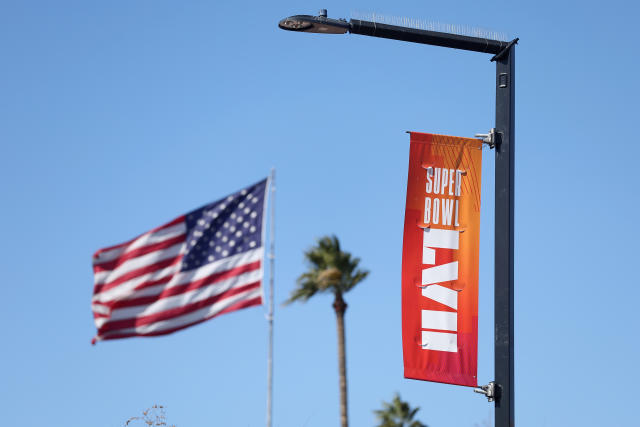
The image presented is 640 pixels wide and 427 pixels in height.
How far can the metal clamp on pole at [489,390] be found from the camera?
19.9 meters

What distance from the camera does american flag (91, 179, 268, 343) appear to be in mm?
17328

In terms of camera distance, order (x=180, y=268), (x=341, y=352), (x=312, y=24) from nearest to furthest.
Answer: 1. (x=180, y=268)
2. (x=312, y=24)
3. (x=341, y=352)

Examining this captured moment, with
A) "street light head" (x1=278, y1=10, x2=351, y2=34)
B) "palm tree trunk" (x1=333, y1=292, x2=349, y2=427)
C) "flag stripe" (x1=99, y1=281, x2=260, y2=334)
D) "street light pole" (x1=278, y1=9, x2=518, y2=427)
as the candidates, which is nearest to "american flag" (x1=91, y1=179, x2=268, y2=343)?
"flag stripe" (x1=99, y1=281, x2=260, y2=334)

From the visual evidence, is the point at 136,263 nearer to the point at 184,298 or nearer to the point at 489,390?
the point at 184,298

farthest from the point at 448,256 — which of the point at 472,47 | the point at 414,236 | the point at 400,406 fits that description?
the point at 400,406

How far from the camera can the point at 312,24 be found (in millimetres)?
20906

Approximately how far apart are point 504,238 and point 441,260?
1.24 meters

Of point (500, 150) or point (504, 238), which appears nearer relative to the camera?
point (504, 238)

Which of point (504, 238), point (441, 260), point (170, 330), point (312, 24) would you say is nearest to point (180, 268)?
point (170, 330)

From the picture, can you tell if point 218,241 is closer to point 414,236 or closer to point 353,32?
point 414,236

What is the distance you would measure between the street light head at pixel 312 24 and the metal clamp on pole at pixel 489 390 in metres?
7.16

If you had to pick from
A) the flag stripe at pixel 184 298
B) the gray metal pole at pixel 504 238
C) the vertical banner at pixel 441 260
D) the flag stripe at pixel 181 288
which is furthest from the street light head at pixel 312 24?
the flag stripe at pixel 184 298

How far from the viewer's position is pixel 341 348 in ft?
106

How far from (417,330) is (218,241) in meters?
4.59
